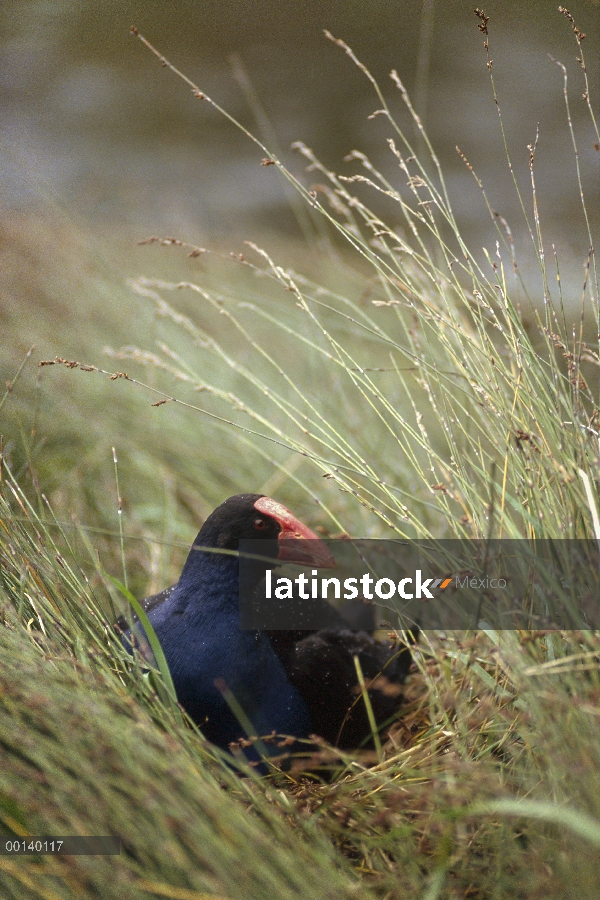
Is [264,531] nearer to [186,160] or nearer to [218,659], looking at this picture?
[218,659]

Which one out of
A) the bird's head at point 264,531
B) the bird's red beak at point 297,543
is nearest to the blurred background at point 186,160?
the bird's head at point 264,531

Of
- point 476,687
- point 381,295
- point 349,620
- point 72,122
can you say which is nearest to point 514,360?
point 476,687

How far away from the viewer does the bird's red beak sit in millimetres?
1706

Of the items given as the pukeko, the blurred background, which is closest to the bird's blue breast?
the pukeko

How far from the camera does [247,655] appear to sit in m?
1.63

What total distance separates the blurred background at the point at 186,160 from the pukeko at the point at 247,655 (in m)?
0.56

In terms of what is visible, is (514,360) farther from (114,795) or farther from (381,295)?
(381,295)

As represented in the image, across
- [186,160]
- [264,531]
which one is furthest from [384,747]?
[186,160]

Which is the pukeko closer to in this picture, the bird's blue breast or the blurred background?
the bird's blue breast

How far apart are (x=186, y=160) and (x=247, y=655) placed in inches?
148

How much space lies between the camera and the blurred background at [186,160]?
2.87 m

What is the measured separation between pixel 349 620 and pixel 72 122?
280 cm

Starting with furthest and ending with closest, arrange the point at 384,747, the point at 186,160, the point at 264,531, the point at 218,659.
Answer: the point at 186,160 → the point at 384,747 → the point at 264,531 → the point at 218,659

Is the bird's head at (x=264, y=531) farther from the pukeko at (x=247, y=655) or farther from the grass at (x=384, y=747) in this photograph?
A: the grass at (x=384, y=747)
